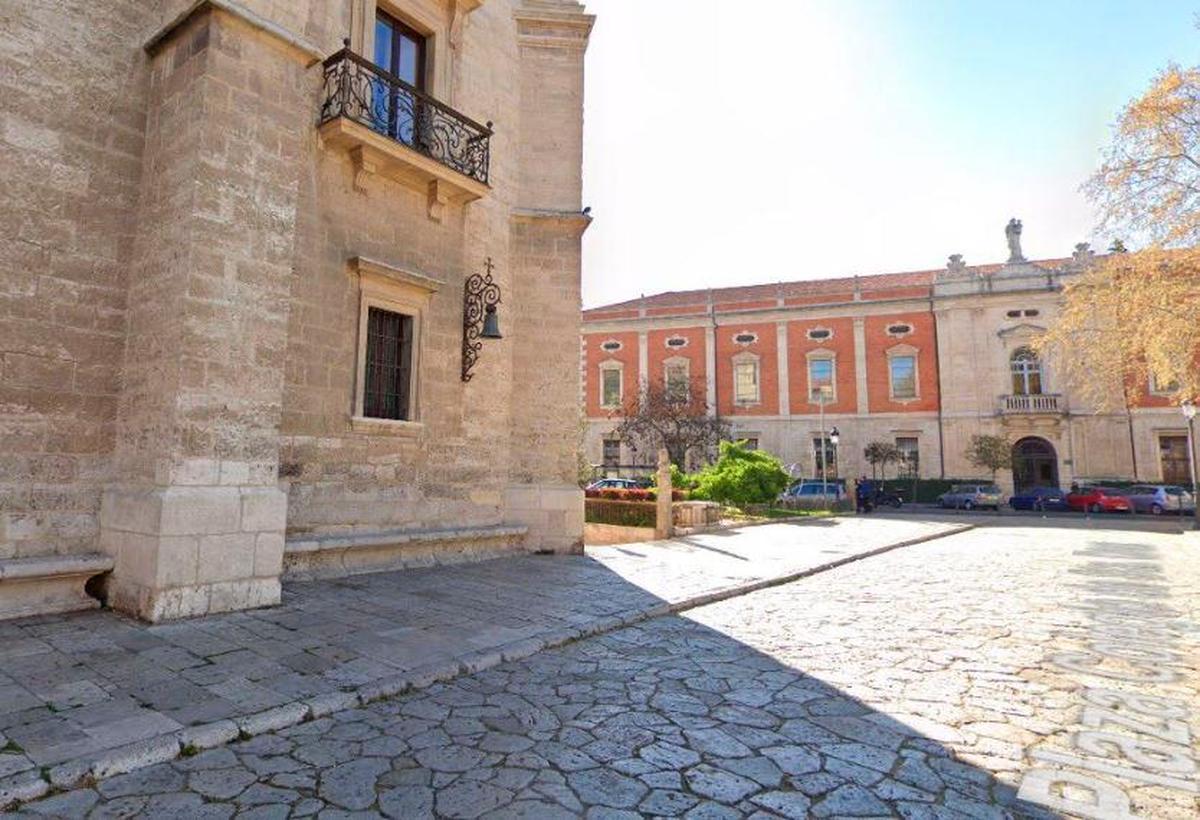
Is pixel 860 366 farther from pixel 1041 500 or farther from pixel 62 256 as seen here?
pixel 62 256

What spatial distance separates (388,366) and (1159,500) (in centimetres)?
3604

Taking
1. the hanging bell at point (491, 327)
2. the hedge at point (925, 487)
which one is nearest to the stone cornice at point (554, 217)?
the hanging bell at point (491, 327)

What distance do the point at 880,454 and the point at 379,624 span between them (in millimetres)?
37223

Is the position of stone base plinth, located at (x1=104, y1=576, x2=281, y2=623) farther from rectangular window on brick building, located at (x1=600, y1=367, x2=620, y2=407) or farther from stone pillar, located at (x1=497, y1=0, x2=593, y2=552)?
rectangular window on brick building, located at (x1=600, y1=367, x2=620, y2=407)

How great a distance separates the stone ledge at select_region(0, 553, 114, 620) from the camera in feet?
17.0

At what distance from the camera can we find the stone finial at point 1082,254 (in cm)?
3616

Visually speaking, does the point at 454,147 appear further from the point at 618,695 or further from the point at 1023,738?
the point at 1023,738

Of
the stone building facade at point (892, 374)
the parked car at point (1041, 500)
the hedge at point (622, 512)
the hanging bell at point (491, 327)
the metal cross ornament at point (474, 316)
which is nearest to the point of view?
the hanging bell at point (491, 327)

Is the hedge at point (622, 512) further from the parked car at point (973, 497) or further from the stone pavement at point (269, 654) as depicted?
the parked car at point (973, 497)

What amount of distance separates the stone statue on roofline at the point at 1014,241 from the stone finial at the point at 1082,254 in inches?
103

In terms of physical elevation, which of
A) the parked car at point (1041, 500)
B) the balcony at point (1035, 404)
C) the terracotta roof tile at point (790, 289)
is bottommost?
the parked car at point (1041, 500)

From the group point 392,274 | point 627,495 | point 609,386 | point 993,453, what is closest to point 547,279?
point 392,274

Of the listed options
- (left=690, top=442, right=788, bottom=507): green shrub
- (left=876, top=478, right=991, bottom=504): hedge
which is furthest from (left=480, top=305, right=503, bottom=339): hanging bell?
(left=876, top=478, right=991, bottom=504): hedge

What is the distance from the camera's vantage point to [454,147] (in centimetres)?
927
